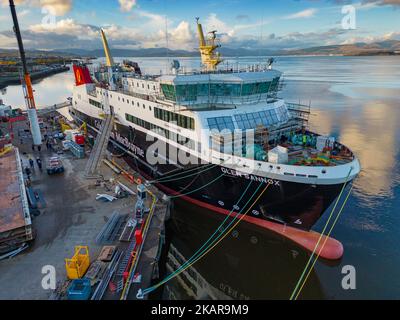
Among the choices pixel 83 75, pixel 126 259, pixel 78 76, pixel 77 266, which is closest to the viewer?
pixel 77 266

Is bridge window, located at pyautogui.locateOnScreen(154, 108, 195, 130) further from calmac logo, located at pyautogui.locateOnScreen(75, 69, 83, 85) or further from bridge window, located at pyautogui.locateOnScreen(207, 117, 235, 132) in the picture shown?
calmac logo, located at pyautogui.locateOnScreen(75, 69, 83, 85)

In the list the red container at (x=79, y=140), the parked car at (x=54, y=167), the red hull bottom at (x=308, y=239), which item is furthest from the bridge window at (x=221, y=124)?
the red container at (x=79, y=140)

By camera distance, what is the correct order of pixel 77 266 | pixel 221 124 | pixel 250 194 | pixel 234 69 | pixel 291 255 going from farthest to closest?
pixel 234 69 < pixel 291 255 < pixel 221 124 < pixel 250 194 < pixel 77 266

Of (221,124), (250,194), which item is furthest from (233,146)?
(250,194)

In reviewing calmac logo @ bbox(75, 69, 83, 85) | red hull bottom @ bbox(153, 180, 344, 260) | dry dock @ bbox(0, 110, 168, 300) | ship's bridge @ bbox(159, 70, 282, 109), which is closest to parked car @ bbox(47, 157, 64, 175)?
dry dock @ bbox(0, 110, 168, 300)

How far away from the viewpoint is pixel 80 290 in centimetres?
1177

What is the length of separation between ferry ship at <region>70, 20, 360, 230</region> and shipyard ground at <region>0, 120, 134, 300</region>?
16.0 feet

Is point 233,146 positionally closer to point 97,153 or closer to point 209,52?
point 209,52

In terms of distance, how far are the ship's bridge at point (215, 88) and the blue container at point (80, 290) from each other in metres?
13.0

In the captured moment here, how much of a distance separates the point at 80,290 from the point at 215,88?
48.8 ft

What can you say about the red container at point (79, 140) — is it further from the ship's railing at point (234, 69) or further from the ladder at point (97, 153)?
the ship's railing at point (234, 69)

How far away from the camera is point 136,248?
49.3 feet

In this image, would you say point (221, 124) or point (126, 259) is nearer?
point (126, 259)

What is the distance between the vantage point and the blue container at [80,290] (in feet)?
38.2
